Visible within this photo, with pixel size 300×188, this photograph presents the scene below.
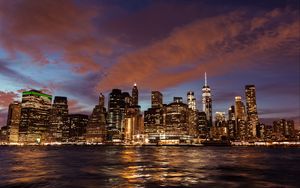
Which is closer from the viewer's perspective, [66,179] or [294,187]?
[294,187]

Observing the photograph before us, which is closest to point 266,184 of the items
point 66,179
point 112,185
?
point 112,185

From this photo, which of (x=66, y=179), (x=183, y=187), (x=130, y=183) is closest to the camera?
(x=183, y=187)

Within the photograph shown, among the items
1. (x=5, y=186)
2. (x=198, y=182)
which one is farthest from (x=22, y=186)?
(x=198, y=182)

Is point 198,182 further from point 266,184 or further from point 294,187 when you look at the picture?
point 294,187

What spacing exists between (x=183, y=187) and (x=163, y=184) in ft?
9.26

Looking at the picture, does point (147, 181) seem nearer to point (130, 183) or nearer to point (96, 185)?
point (130, 183)

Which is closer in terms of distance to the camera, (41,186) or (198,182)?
(41,186)

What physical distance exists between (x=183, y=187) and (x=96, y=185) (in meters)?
10.2

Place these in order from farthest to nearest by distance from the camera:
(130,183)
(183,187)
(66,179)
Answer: (66,179) → (130,183) → (183,187)

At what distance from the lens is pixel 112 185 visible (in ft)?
116

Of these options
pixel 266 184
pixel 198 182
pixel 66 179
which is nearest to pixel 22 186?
pixel 66 179

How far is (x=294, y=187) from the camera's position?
3647 centimetres

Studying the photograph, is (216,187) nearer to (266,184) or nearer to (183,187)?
(183,187)

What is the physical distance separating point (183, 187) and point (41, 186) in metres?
16.4
